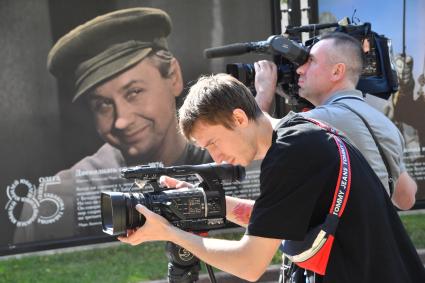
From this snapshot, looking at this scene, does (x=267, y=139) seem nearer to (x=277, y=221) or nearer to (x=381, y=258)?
(x=277, y=221)

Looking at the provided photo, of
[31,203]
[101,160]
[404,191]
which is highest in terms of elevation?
[404,191]

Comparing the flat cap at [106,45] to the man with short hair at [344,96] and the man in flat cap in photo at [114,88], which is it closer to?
the man in flat cap in photo at [114,88]

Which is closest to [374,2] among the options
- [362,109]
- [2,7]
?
[2,7]

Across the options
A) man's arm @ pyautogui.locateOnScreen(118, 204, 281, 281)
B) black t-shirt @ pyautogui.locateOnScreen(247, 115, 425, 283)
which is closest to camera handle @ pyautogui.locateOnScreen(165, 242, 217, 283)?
man's arm @ pyautogui.locateOnScreen(118, 204, 281, 281)

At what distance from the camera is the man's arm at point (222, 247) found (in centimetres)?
188

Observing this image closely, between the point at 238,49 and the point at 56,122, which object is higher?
the point at 238,49

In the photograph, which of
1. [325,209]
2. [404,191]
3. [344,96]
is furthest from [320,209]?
[404,191]

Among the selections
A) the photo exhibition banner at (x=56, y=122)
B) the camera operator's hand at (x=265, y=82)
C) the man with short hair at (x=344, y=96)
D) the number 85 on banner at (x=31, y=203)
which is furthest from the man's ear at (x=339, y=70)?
the number 85 on banner at (x=31, y=203)

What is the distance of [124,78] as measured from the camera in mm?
6262

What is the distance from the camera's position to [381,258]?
179 cm

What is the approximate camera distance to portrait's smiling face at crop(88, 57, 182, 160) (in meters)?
6.25

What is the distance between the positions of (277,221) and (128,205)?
1.82 ft

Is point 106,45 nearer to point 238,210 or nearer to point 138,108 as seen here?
point 138,108

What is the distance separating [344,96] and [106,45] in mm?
3897
